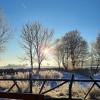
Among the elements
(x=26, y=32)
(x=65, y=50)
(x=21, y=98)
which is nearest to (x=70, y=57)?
(x=65, y=50)

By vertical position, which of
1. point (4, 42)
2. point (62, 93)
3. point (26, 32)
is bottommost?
point (62, 93)

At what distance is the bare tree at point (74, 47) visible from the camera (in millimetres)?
66188

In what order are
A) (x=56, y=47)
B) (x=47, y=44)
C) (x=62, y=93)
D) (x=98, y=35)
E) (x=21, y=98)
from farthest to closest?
(x=56, y=47)
(x=98, y=35)
(x=47, y=44)
(x=62, y=93)
(x=21, y=98)

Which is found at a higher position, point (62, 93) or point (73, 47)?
point (73, 47)

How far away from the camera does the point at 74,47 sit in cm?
6706

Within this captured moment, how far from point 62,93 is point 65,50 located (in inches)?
2079

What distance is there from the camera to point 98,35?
6581 cm

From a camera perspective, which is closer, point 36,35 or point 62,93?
point 62,93

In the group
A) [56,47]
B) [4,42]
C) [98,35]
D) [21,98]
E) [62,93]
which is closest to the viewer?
[21,98]

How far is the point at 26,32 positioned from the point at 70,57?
21.8 metres

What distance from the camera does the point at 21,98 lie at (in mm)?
7148

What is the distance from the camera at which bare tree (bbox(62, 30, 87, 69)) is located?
217 ft

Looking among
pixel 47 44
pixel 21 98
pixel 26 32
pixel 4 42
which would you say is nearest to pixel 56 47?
pixel 47 44

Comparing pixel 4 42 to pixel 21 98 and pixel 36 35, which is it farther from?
pixel 21 98
